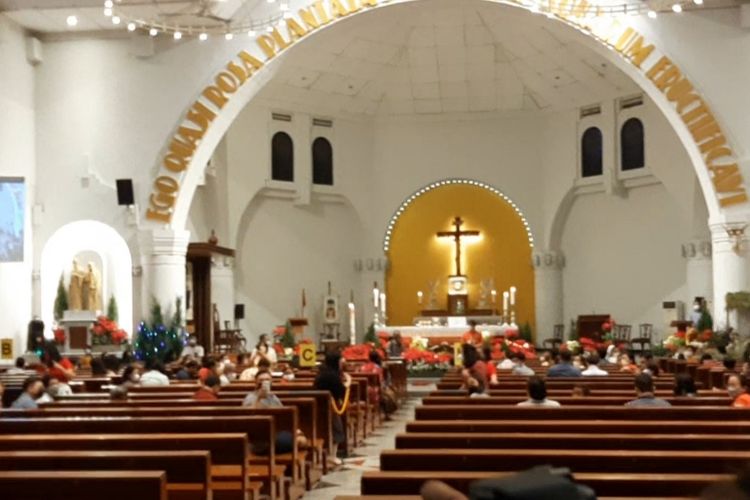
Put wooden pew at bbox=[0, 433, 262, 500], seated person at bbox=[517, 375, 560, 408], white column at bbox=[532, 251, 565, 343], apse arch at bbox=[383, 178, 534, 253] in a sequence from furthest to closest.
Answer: apse arch at bbox=[383, 178, 534, 253], white column at bbox=[532, 251, 565, 343], seated person at bbox=[517, 375, 560, 408], wooden pew at bbox=[0, 433, 262, 500]

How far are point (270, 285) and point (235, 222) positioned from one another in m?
2.26

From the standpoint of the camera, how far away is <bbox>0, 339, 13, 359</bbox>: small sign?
19578 mm

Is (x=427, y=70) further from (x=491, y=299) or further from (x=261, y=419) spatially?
(x=261, y=419)

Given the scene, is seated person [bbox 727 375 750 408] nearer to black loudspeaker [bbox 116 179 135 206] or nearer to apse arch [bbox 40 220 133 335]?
black loudspeaker [bbox 116 179 135 206]

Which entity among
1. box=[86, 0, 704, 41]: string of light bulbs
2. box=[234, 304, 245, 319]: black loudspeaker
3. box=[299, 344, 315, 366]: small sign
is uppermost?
box=[86, 0, 704, 41]: string of light bulbs

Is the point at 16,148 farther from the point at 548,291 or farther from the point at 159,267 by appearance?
the point at 548,291

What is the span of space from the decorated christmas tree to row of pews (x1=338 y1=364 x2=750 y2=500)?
1309cm

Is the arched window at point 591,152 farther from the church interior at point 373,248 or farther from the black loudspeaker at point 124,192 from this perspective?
the black loudspeaker at point 124,192


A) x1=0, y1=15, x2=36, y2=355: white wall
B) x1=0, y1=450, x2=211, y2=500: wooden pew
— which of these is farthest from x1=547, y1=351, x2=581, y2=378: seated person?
x1=0, y1=15, x2=36, y2=355: white wall

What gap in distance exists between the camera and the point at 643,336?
27.3 meters

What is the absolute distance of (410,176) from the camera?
30344 millimetres

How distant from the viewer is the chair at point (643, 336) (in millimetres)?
25797

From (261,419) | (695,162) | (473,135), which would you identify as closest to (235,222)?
(473,135)

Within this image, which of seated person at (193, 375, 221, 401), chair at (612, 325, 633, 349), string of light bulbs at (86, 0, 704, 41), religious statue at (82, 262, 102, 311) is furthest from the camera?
chair at (612, 325, 633, 349)
